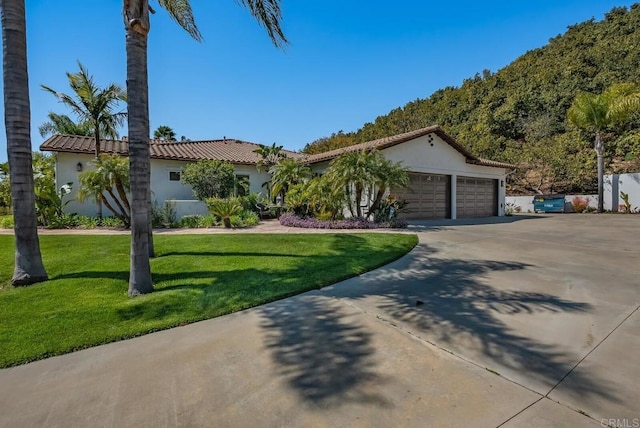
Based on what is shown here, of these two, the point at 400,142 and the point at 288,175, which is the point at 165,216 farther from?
the point at 400,142

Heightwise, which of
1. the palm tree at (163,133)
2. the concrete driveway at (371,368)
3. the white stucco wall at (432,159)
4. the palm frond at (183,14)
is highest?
the palm tree at (163,133)

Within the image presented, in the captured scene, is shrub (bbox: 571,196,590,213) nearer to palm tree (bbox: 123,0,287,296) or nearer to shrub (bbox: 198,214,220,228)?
shrub (bbox: 198,214,220,228)

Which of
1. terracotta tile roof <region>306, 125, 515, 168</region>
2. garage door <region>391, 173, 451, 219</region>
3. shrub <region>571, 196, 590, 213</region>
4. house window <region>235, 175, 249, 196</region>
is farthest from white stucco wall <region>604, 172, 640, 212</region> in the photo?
house window <region>235, 175, 249, 196</region>

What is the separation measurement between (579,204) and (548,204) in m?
1.92

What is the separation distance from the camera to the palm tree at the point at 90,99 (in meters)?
13.3

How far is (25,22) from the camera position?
554cm

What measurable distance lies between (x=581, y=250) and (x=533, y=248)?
3.54ft

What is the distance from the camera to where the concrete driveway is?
2252 mm

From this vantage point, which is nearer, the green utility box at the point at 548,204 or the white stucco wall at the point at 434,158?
the white stucco wall at the point at 434,158

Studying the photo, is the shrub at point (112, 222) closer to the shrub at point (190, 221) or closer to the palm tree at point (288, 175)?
the shrub at point (190, 221)

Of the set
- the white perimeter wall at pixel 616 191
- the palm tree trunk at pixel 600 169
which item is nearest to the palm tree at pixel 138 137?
the palm tree trunk at pixel 600 169

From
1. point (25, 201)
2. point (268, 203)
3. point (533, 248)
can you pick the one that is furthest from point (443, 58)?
point (25, 201)

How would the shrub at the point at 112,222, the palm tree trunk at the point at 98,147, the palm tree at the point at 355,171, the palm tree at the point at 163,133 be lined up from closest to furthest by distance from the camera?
1. the palm tree at the point at 355,171
2. the shrub at the point at 112,222
3. the palm tree trunk at the point at 98,147
4. the palm tree at the point at 163,133

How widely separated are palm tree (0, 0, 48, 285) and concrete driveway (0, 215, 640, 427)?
11.9 ft
